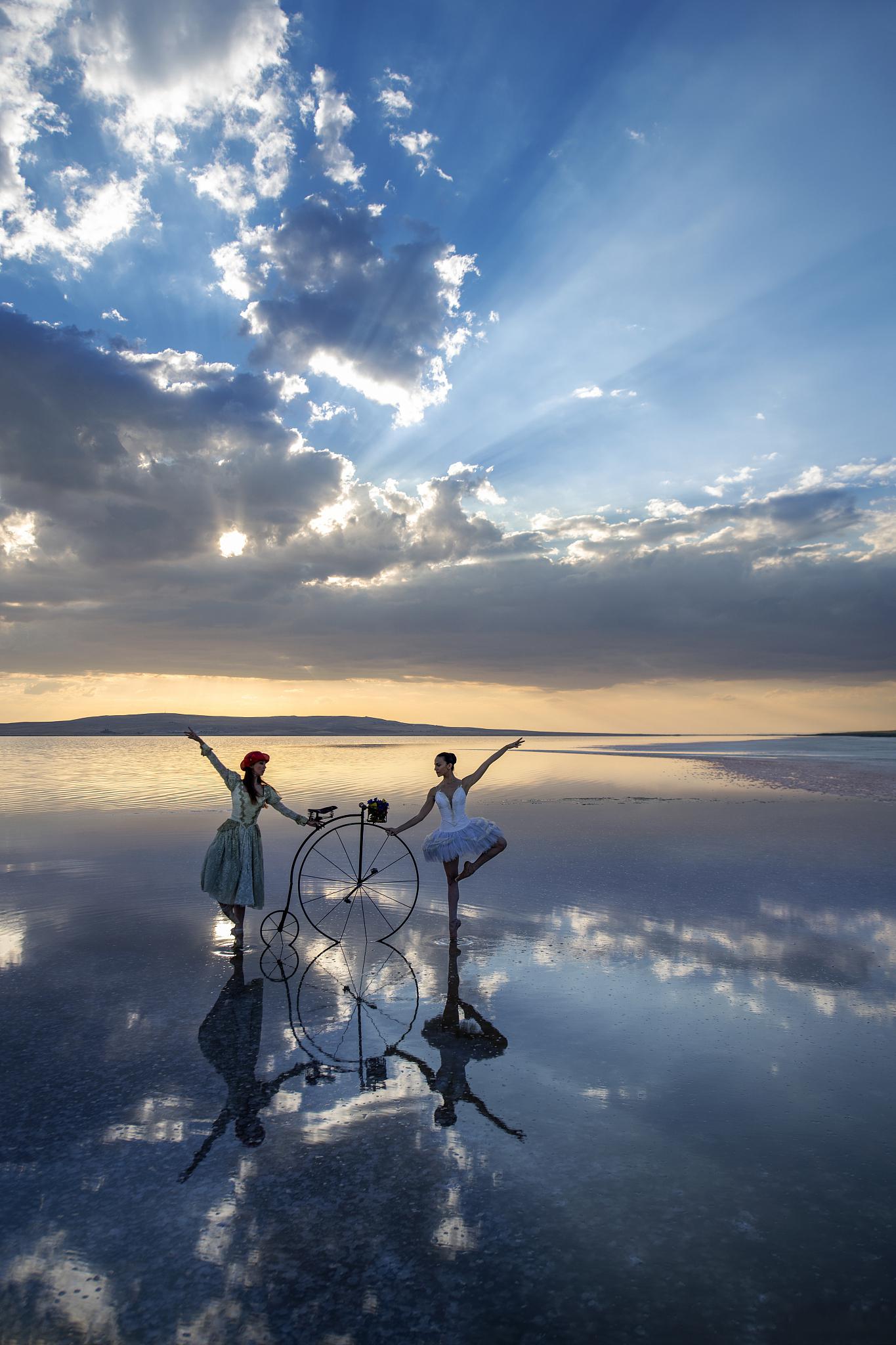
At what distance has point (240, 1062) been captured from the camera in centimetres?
630

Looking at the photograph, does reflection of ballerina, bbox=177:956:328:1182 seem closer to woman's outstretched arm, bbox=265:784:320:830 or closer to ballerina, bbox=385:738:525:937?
woman's outstretched arm, bbox=265:784:320:830

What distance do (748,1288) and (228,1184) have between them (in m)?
2.93

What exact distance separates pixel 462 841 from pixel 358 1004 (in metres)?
3.32

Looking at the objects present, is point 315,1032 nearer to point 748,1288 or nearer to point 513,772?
point 748,1288

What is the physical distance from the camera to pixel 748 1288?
3.76m

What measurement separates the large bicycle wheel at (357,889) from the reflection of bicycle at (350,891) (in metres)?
0.01

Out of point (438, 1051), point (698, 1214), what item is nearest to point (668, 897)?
point (438, 1051)

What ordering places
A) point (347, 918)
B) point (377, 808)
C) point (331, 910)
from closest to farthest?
point (377, 808) < point (347, 918) < point (331, 910)

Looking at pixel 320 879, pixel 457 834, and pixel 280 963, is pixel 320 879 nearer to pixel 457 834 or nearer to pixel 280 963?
pixel 457 834

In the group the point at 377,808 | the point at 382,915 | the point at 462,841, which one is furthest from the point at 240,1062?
the point at 382,915

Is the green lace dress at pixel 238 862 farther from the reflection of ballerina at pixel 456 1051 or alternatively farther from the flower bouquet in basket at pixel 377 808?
the reflection of ballerina at pixel 456 1051

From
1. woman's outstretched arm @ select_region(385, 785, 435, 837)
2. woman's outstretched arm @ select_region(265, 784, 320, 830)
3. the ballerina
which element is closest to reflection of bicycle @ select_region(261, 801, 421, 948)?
woman's outstretched arm @ select_region(265, 784, 320, 830)

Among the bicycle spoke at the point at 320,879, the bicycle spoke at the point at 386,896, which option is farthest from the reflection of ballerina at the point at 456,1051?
the bicycle spoke at the point at 320,879

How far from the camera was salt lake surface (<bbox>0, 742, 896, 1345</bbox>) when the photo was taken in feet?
12.0
